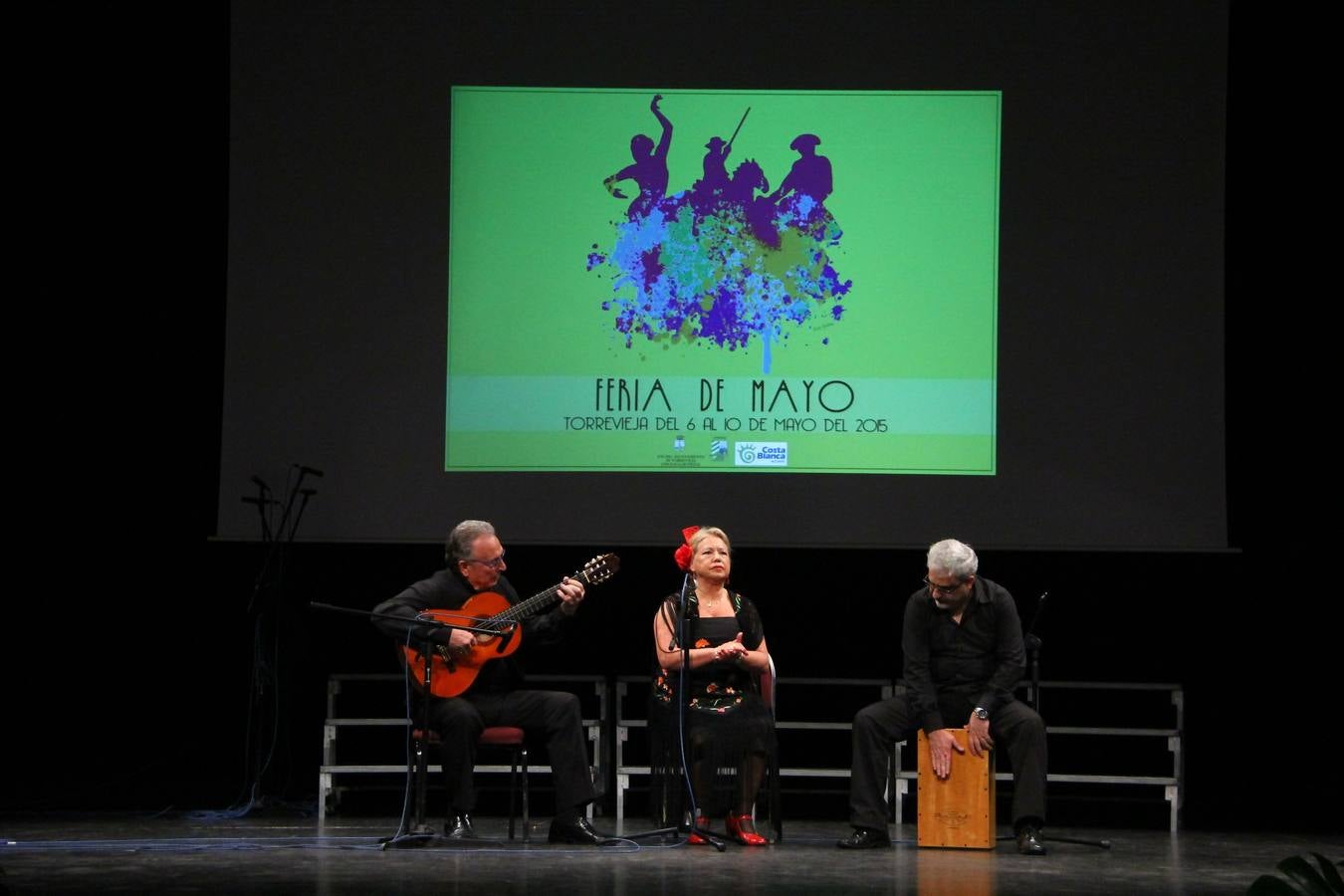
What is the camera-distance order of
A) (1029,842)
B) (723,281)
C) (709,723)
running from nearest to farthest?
(1029,842)
(709,723)
(723,281)

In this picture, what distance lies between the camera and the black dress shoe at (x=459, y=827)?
5488mm

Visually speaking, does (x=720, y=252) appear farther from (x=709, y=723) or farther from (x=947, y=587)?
(x=709, y=723)

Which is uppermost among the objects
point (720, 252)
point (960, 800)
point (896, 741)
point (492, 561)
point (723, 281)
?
point (720, 252)

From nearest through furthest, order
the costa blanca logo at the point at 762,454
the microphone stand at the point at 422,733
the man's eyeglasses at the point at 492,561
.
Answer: the microphone stand at the point at 422,733 < the man's eyeglasses at the point at 492,561 < the costa blanca logo at the point at 762,454

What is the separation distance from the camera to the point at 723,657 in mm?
5523

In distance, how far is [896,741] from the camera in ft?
18.4

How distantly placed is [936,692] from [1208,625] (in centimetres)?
185

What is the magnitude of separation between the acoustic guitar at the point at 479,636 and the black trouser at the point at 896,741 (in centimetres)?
103

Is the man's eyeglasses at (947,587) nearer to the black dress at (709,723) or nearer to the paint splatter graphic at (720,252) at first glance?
the black dress at (709,723)

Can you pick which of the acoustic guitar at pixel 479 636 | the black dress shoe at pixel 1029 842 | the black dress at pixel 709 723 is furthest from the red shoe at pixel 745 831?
the acoustic guitar at pixel 479 636

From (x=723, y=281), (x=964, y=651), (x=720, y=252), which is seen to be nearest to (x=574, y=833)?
(x=964, y=651)

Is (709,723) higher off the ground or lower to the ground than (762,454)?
lower

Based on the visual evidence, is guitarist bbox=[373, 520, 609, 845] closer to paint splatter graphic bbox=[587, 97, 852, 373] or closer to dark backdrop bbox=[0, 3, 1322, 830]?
dark backdrop bbox=[0, 3, 1322, 830]

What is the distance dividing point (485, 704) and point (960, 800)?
1.60 meters
